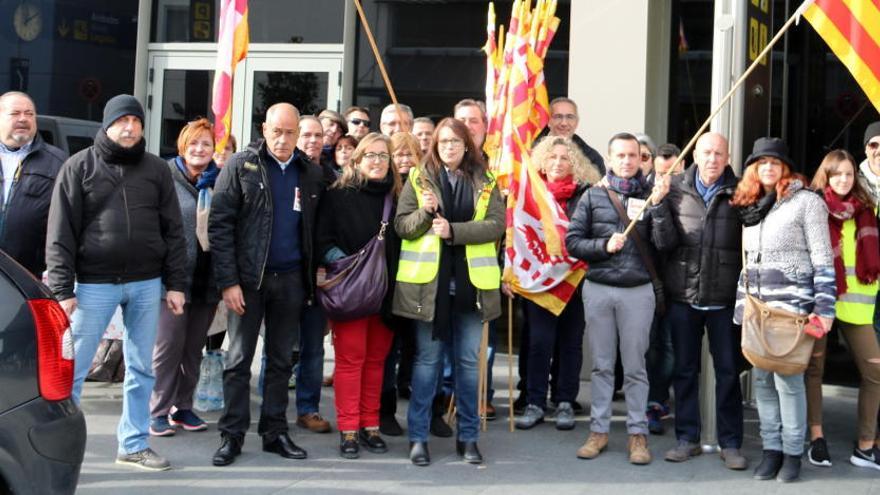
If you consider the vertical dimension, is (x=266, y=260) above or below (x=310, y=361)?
above

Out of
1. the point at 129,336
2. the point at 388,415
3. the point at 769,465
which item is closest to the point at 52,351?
the point at 129,336

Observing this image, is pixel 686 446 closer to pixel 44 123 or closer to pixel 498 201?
pixel 498 201

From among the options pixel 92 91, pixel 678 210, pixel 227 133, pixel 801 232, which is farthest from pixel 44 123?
pixel 801 232

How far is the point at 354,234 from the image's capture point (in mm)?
6551

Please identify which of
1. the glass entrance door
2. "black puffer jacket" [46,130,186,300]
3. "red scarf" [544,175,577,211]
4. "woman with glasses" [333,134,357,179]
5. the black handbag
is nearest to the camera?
"black puffer jacket" [46,130,186,300]

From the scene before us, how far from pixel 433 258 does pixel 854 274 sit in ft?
7.90

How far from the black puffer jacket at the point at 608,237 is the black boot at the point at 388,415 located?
1.49 m

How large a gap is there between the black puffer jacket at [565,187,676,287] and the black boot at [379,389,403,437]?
1493mm

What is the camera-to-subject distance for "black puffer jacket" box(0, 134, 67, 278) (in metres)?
6.18

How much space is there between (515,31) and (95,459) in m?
3.73

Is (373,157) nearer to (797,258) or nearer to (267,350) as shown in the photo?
(267,350)

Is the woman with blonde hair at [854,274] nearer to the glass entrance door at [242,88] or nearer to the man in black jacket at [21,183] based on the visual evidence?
the man in black jacket at [21,183]

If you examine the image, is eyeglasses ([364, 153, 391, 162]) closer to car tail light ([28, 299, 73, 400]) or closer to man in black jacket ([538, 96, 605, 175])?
man in black jacket ([538, 96, 605, 175])

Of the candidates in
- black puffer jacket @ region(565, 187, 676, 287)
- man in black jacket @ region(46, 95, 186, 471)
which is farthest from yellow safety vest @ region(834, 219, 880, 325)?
man in black jacket @ region(46, 95, 186, 471)
